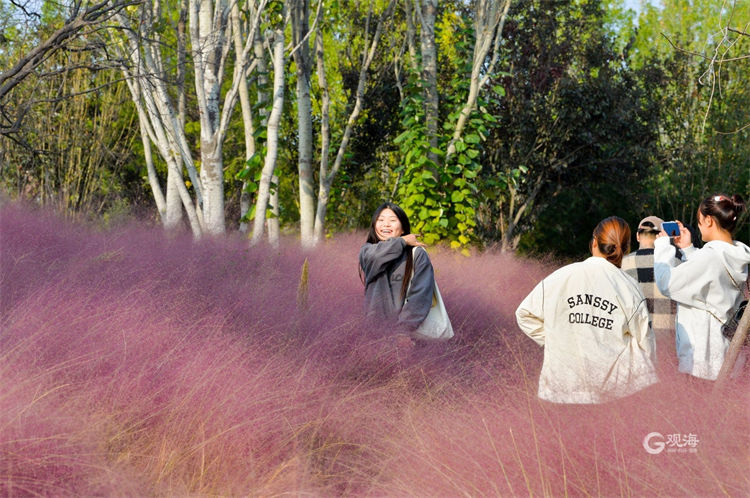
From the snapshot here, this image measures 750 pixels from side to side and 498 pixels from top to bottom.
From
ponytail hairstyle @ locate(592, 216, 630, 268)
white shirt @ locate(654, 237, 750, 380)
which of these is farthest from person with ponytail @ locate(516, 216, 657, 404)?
white shirt @ locate(654, 237, 750, 380)

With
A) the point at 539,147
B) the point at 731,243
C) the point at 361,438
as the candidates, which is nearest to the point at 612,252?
the point at 731,243

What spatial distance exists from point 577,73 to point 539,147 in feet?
6.47

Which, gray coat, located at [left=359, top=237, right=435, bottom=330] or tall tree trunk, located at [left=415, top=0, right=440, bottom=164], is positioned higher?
tall tree trunk, located at [left=415, top=0, right=440, bottom=164]

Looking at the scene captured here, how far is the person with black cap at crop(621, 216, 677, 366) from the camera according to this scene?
4594mm

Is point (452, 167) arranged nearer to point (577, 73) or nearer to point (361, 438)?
point (577, 73)

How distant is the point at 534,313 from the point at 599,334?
30cm

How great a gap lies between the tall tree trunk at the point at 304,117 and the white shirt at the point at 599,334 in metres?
6.95

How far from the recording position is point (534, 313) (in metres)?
3.43

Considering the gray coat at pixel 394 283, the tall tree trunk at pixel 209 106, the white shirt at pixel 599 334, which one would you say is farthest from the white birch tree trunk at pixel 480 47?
the white shirt at pixel 599 334

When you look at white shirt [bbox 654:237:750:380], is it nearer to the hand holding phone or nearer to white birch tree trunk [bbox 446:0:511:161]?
the hand holding phone

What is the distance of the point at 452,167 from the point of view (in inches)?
423

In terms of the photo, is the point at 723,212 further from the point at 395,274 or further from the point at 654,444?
the point at 395,274

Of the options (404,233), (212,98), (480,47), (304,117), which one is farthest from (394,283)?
(480,47)

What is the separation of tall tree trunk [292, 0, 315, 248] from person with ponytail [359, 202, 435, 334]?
5.15 m
